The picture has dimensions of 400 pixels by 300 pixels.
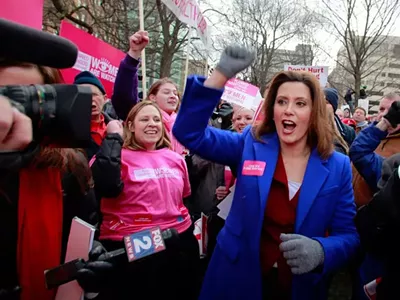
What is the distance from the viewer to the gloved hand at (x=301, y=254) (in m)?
1.59

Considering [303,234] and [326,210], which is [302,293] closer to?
[303,234]

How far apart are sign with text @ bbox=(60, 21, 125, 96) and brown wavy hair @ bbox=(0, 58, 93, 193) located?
250 centimetres

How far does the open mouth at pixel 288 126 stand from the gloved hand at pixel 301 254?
0.58 m

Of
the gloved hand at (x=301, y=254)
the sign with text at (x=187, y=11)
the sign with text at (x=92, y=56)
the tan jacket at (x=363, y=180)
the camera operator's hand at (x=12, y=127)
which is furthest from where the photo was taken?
the sign with text at (x=187, y=11)

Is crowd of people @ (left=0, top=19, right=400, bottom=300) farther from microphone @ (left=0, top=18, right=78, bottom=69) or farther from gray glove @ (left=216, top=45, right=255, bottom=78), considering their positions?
microphone @ (left=0, top=18, right=78, bottom=69)

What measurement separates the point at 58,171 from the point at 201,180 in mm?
2071

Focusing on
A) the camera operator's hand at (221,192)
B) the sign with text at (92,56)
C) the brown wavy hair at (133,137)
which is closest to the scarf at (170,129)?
the brown wavy hair at (133,137)

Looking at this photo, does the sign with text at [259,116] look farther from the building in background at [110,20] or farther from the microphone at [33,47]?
the building in background at [110,20]

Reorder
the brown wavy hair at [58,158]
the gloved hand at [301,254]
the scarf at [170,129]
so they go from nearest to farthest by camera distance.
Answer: the brown wavy hair at [58,158]
the gloved hand at [301,254]
the scarf at [170,129]

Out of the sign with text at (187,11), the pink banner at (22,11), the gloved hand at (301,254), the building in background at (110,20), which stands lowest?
the gloved hand at (301,254)

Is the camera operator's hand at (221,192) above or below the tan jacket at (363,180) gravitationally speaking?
below

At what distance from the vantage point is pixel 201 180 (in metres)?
3.44

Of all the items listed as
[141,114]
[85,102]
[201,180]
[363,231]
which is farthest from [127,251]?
[201,180]

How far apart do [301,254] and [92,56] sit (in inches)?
143
